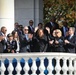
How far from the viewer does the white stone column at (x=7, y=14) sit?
642 inches

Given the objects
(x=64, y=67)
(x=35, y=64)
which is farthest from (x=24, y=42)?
(x=64, y=67)

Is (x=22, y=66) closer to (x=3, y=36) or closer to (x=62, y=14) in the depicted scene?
(x=3, y=36)

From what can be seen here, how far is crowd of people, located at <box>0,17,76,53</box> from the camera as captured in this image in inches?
511

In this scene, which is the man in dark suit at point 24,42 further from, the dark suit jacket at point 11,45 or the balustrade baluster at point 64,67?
the balustrade baluster at point 64,67

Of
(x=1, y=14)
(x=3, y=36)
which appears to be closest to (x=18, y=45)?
(x=3, y=36)

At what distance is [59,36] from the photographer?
13.1 m

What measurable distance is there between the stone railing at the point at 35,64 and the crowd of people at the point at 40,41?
31.1 inches

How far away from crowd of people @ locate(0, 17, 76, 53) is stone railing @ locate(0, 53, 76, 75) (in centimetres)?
79

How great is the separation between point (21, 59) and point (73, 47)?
1941mm

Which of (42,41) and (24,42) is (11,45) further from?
(42,41)

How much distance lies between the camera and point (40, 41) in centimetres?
1317

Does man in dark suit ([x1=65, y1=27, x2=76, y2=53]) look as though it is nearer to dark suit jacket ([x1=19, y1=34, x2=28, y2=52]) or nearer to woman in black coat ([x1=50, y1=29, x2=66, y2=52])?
woman in black coat ([x1=50, y1=29, x2=66, y2=52])

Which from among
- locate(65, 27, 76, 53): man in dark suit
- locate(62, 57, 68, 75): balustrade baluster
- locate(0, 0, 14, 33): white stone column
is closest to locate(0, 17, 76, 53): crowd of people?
locate(65, 27, 76, 53): man in dark suit

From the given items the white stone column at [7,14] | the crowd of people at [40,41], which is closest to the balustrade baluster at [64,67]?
Result: the crowd of people at [40,41]
